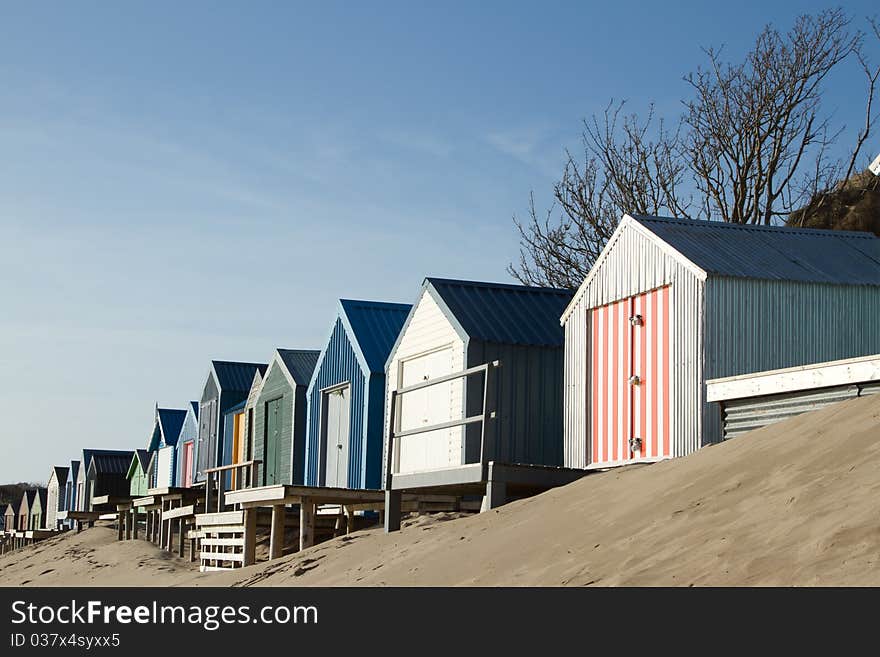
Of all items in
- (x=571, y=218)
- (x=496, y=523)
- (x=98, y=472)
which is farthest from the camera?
(x=98, y=472)

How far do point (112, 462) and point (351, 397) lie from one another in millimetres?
35100

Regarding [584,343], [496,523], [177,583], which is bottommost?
[177,583]

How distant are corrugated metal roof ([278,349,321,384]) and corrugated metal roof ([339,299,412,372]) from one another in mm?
2360

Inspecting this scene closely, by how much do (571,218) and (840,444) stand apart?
28.2 m

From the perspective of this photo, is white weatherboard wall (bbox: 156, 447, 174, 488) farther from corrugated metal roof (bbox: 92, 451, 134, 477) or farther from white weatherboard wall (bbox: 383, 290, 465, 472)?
white weatherboard wall (bbox: 383, 290, 465, 472)

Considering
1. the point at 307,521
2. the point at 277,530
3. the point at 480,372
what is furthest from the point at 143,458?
the point at 480,372

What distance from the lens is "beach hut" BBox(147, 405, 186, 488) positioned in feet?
135

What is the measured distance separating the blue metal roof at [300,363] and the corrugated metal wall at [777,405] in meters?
12.1

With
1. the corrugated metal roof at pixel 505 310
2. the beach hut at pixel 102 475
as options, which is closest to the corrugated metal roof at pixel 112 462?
the beach hut at pixel 102 475
